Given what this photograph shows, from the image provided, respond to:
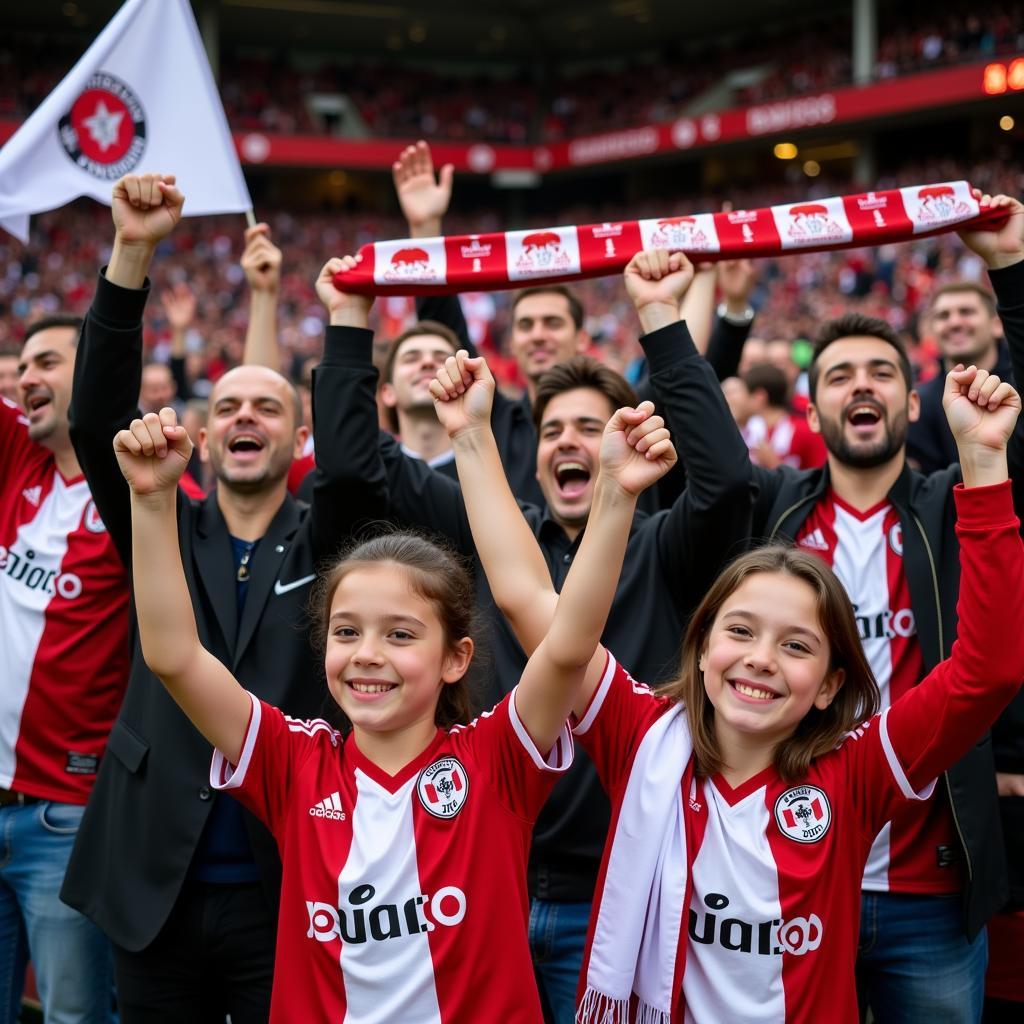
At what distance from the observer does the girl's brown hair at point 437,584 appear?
8.18 ft

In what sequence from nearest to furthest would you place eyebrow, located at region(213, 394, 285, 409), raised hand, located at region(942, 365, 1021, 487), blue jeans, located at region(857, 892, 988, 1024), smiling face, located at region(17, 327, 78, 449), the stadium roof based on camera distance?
1. raised hand, located at region(942, 365, 1021, 487)
2. blue jeans, located at region(857, 892, 988, 1024)
3. eyebrow, located at region(213, 394, 285, 409)
4. smiling face, located at region(17, 327, 78, 449)
5. the stadium roof

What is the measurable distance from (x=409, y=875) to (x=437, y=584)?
58 cm

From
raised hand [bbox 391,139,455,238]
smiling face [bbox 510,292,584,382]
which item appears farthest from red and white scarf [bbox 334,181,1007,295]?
smiling face [bbox 510,292,584,382]

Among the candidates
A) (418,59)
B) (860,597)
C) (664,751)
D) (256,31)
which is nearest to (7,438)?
(664,751)

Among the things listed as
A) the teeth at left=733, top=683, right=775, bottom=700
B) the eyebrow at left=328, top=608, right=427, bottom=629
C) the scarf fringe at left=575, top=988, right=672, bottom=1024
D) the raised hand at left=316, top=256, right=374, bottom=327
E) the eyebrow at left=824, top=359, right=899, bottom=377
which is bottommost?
the scarf fringe at left=575, top=988, right=672, bottom=1024

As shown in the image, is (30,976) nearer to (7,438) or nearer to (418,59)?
(7,438)

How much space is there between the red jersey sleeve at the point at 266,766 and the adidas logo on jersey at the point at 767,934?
→ 0.88 m

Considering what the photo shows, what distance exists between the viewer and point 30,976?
184 inches

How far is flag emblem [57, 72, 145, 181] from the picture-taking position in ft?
13.1

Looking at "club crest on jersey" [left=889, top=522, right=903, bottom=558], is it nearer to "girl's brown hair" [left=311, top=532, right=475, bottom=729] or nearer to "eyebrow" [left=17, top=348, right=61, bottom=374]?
"girl's brown hair" [left=311, top=532, right=475, bottom=729]

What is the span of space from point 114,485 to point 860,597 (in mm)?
1916

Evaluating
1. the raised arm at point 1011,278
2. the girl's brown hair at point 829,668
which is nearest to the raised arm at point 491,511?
the girl's brown hair at point 829,668

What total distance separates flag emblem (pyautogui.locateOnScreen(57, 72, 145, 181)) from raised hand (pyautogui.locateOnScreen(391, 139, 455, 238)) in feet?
2.99

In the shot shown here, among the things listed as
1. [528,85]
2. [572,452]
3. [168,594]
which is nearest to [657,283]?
[572,452]
